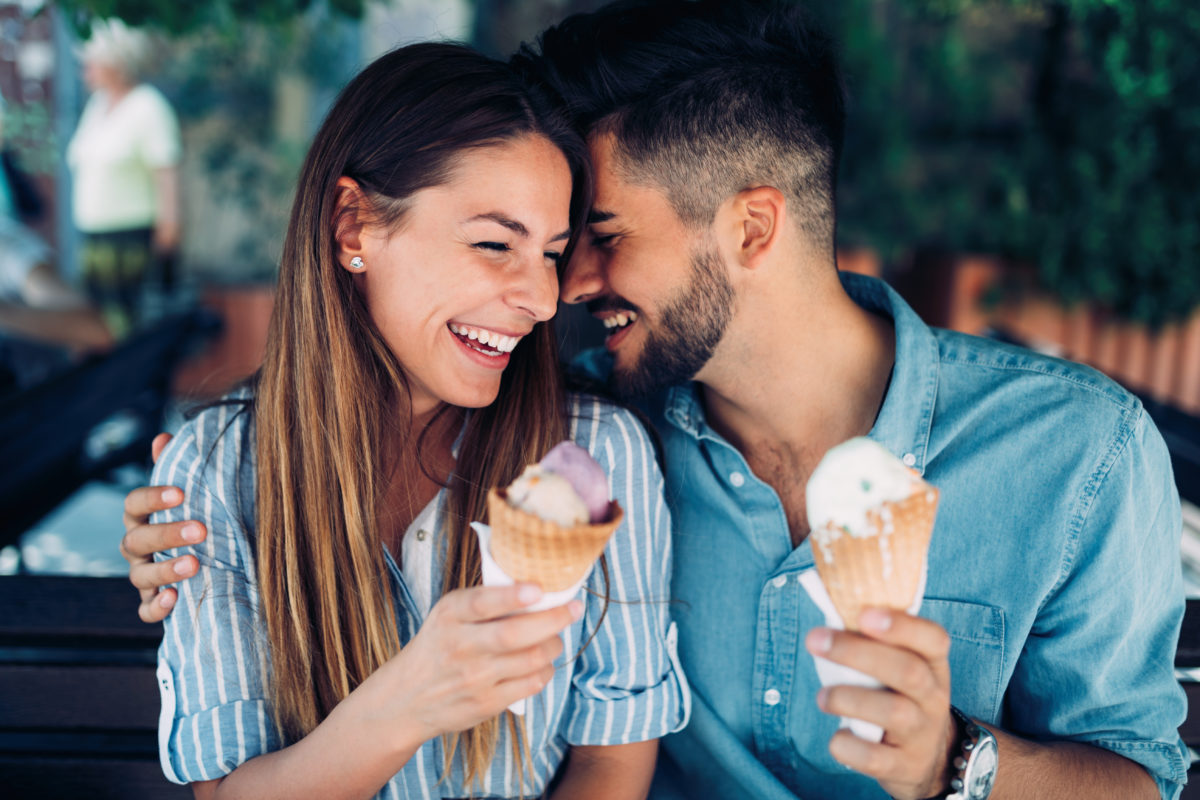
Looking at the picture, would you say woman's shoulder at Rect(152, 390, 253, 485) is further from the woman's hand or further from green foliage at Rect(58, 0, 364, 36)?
green foliage at Rect(58, 0, 364, 36)

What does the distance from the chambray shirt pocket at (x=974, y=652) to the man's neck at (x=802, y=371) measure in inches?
15.2

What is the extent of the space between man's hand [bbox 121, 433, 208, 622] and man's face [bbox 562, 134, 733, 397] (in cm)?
91

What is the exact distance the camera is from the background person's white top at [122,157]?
6332 mm

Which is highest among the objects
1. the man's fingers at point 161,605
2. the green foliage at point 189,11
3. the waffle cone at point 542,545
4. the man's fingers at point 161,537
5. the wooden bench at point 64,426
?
the green foliage at point 189,11

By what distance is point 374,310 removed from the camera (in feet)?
6.15

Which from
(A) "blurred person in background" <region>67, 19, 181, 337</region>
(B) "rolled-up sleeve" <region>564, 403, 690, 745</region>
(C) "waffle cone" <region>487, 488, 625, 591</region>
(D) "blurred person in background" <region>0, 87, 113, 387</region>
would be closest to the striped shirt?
(B) "rolled-up sleeve" <region>564, 403, 690, 745</region>

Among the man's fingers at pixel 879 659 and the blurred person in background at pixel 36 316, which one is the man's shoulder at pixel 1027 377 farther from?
the blurred person in background at pixel 36 316

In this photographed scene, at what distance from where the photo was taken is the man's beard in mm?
1982

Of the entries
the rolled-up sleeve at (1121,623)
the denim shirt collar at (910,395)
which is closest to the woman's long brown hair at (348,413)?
the denim shirt collar at (910,395)

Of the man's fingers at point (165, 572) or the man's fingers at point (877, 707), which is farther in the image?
the man's fingers at point (165, 572)

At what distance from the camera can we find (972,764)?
4.54ft

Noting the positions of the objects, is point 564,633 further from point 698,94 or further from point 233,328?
point 233,328

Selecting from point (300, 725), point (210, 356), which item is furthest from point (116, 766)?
point (210, 356)

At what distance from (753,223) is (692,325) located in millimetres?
265
